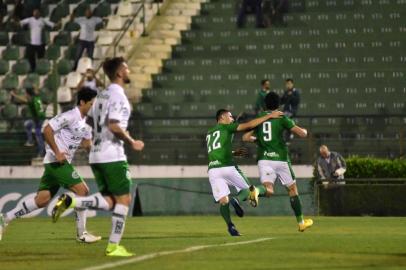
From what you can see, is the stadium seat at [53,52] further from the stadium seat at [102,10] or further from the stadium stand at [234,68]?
the stadium seat at [102,10]

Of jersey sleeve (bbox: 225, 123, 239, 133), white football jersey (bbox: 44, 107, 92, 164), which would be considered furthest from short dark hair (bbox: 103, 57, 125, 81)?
jersey sleeve (bbox: 225, 123, 239, 133)

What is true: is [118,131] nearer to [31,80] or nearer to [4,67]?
[31,80]

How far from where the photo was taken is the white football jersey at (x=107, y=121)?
1438 centimetres

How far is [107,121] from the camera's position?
14430 millimetres

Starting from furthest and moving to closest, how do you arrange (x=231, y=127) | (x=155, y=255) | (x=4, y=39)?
1. (x=4, y=39)
2. (x=231, y=127)
3. (x=155, y=255)

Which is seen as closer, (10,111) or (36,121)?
(36,121)

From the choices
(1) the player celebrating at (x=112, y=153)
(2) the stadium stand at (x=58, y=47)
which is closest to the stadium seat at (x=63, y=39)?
(2) the stadium stand at (x=58, y=47)

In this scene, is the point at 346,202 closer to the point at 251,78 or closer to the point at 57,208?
the point at 251,78

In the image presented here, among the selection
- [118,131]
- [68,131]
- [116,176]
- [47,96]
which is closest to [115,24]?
[47,96]

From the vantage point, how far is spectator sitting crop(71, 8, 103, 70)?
36.4 meters

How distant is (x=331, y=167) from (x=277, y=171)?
8417mm

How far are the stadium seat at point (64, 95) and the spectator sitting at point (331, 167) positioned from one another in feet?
29.7

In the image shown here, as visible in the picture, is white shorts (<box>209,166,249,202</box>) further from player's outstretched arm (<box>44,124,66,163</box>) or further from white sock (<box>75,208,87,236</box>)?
player's outstretched arm (<box>44,124,66,163</box>)

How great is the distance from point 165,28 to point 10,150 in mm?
7610
